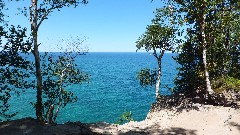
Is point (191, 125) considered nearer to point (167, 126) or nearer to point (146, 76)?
point (167, 126)

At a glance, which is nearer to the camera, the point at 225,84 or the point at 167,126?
the point at 167,126

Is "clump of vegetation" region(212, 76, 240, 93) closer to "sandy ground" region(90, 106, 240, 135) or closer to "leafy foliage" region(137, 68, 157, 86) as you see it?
"sandy ground" region(90, 106, 240, 135)

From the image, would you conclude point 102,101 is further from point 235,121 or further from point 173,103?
point 235,121

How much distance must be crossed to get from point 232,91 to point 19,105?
52946mm

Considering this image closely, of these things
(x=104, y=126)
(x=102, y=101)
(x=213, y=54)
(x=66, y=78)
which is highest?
(x=213, y=54)

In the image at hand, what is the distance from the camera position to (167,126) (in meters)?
23.2

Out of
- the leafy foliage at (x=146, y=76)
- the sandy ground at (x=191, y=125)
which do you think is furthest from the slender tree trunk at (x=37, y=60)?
the leafy foliage at (x=146, y=76)

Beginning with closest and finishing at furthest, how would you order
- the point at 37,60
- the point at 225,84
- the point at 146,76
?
the point at 37,60 → the point at 225,84 → the point at 146,76

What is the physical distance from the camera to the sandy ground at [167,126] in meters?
19.4

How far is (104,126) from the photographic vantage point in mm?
22828

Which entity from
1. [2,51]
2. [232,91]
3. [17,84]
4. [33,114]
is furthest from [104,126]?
[33,114]

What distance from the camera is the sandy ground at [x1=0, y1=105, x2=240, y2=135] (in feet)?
63.8

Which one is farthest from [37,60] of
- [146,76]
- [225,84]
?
[146,76]

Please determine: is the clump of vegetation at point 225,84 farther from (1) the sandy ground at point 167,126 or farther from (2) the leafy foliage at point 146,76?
(2) the leafy foliage at point 146,76
